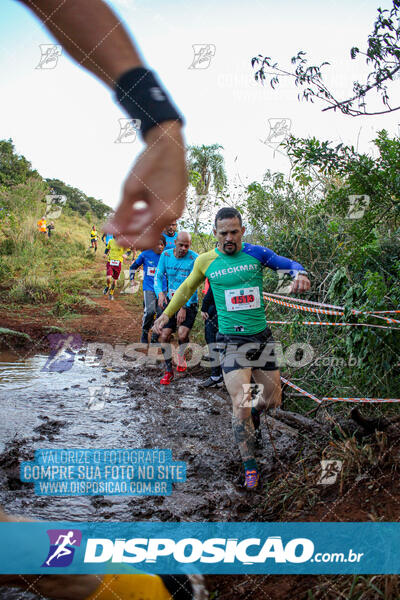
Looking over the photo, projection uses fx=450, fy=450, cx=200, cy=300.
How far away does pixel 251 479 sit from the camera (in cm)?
366

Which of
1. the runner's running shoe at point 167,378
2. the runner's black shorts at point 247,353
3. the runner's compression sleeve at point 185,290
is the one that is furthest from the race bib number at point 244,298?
the runner's running shoe at point 167,378

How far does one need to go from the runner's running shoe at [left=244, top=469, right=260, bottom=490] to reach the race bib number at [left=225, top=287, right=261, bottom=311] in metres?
1.43

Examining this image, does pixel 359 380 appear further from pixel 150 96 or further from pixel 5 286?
pixel 5 286

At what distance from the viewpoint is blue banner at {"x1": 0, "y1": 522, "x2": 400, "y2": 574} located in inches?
90.9

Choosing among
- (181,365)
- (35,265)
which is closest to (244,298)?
(181,365)

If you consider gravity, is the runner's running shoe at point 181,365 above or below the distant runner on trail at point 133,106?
below

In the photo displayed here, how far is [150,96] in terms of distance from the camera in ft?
1.61

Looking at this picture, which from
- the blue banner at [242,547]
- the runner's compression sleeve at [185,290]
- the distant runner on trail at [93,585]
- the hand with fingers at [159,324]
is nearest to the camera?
the distant runner on trail at [93,585]

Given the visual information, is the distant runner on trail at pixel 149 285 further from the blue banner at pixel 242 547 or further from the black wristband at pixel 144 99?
the black wristband at pixel 144 99

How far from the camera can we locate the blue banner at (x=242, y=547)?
2.31 meters

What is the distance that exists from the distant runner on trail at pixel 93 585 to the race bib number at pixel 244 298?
248 centimetres

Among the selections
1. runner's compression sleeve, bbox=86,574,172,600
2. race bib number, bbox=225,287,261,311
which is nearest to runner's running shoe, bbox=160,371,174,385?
race bib number, bbox=225,287,261,311

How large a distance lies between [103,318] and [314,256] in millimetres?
7308

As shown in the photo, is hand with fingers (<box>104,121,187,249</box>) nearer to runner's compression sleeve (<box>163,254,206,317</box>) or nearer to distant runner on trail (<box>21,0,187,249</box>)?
distant runner on trail (<box>21,0,187,249</box>)
